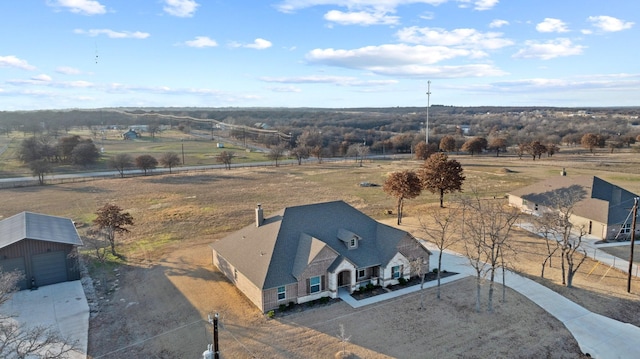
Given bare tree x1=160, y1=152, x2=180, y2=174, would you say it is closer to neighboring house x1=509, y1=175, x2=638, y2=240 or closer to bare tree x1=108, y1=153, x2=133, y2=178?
bare tree x1=108, y1=153, x2=133, y2=178

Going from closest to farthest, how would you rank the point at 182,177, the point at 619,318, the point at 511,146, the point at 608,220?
the point at 619,318, the point at 608,220, the point at 182,177, the point at 511,146

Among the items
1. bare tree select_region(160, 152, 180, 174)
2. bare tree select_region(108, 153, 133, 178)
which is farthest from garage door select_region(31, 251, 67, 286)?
bare tree select_region(160, 152, 180, 174)

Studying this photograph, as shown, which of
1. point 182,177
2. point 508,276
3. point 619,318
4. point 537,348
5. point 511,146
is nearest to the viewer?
point 537,348

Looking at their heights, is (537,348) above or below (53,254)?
below

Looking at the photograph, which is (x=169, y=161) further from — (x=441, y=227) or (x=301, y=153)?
(x=441, y=227)

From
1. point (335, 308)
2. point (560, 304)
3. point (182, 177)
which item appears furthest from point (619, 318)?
point (182, 177)

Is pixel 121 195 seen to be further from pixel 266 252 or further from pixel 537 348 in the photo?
pixel 537 348
